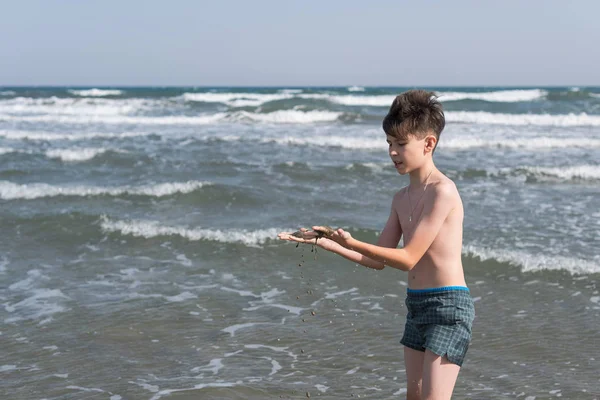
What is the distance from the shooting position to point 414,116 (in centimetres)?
280

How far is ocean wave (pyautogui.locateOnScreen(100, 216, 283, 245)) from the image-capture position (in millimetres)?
8410

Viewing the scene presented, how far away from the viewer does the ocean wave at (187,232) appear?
27.6ft

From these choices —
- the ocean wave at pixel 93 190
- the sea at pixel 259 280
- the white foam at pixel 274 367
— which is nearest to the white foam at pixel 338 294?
the sea at pixel 259 280

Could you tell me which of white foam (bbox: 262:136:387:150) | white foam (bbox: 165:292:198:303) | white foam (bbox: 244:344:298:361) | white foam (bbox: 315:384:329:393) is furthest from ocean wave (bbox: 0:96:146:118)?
white foam (bbox: 315:384:329:393)

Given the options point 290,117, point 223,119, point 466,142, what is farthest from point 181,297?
point 290,117

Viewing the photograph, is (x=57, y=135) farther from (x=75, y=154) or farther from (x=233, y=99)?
(x=233, y=99)

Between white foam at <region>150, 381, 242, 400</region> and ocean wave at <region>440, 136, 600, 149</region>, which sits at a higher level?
ocean wave at <region>440, 136, 600, 149</region>

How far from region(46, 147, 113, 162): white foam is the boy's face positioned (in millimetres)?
14130

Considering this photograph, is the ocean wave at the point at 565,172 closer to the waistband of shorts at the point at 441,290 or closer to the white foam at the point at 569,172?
the white foam at the point at 569,172

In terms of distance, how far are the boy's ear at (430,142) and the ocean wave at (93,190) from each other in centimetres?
874

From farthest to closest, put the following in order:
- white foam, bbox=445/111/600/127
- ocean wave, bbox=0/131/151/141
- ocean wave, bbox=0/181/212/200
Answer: white foam, bbox=445/111/600/127, ocean wave, bbox=0/131/151/141, ocean wave, bbox=0/181/212/200

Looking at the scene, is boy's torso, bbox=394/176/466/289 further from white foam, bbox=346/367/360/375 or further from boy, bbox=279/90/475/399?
white foam, bbox=346/367/360/375

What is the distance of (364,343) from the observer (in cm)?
530

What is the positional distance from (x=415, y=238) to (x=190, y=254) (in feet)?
18.1
